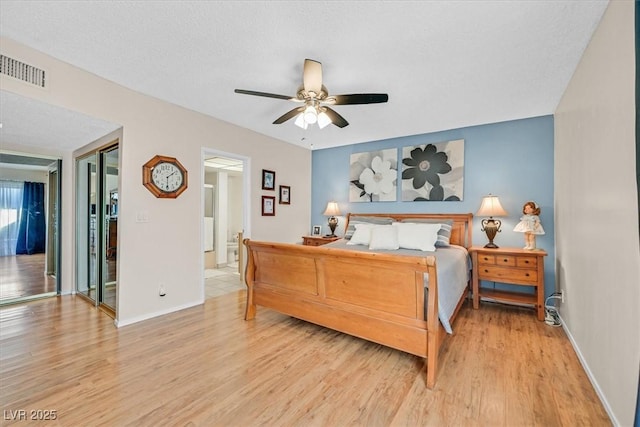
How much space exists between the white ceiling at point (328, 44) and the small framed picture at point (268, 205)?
1751 millimetres

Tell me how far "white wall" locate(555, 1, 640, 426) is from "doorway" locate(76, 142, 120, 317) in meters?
4.08

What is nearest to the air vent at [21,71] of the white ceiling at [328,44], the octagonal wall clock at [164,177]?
the white ceiling at [328,44]

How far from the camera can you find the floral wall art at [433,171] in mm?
3994

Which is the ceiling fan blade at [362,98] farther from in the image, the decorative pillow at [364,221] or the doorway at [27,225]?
the doorway at [27,225]

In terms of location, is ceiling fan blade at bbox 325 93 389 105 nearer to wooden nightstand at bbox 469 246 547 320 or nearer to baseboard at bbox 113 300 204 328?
wooden nightstand at bbox 469 246 547 320

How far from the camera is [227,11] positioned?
1.76 meters

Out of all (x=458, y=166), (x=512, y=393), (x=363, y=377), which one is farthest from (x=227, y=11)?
(x=458, y=166)

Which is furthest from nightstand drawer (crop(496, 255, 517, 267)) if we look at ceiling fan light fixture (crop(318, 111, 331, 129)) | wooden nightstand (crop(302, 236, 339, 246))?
ceiling fan light fixture (crop(318, 111, 331, 129))

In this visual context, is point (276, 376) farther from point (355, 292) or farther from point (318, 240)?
point (318, 240)

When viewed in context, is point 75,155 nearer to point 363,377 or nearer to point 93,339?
point 93,339

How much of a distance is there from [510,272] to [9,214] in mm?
10216

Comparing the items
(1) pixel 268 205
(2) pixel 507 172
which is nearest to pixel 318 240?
(1) pixel 268 205

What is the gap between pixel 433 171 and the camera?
4.19m

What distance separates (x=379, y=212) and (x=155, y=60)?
363cm
